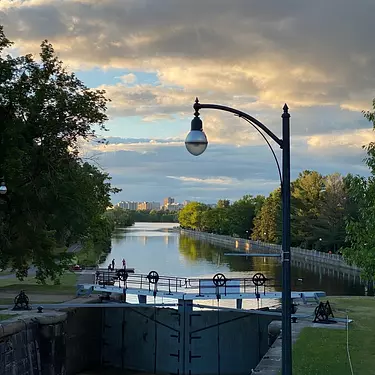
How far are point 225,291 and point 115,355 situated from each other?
607 centimetres

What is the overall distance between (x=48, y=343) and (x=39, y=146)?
370 inches

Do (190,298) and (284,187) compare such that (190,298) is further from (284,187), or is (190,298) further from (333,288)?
(333,288)

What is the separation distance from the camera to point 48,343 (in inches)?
795

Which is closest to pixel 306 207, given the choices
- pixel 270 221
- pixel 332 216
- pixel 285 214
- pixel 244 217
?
pixel 332 216

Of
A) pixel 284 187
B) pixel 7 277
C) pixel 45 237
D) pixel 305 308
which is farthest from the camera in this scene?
pixel 7 277

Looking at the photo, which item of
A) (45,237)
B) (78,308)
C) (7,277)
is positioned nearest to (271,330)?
(78,308)

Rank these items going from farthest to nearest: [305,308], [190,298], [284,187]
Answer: [190,298] → [305,308] → [284,187]

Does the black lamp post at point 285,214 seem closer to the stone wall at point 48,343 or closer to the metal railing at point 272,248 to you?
the stone wall at point 48,343

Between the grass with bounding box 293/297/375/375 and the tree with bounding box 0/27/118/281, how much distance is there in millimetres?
13494

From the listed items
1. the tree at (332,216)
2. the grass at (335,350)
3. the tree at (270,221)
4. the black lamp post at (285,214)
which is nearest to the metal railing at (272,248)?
the tree at (270,221)

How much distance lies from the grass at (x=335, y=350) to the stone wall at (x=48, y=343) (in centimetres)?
904

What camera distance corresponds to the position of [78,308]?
2391 centimetres

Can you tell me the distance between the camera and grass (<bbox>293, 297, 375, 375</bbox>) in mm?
14281

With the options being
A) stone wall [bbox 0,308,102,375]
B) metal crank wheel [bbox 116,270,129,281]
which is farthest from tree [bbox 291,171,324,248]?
stone wall [bbox 0,308,102,375]
